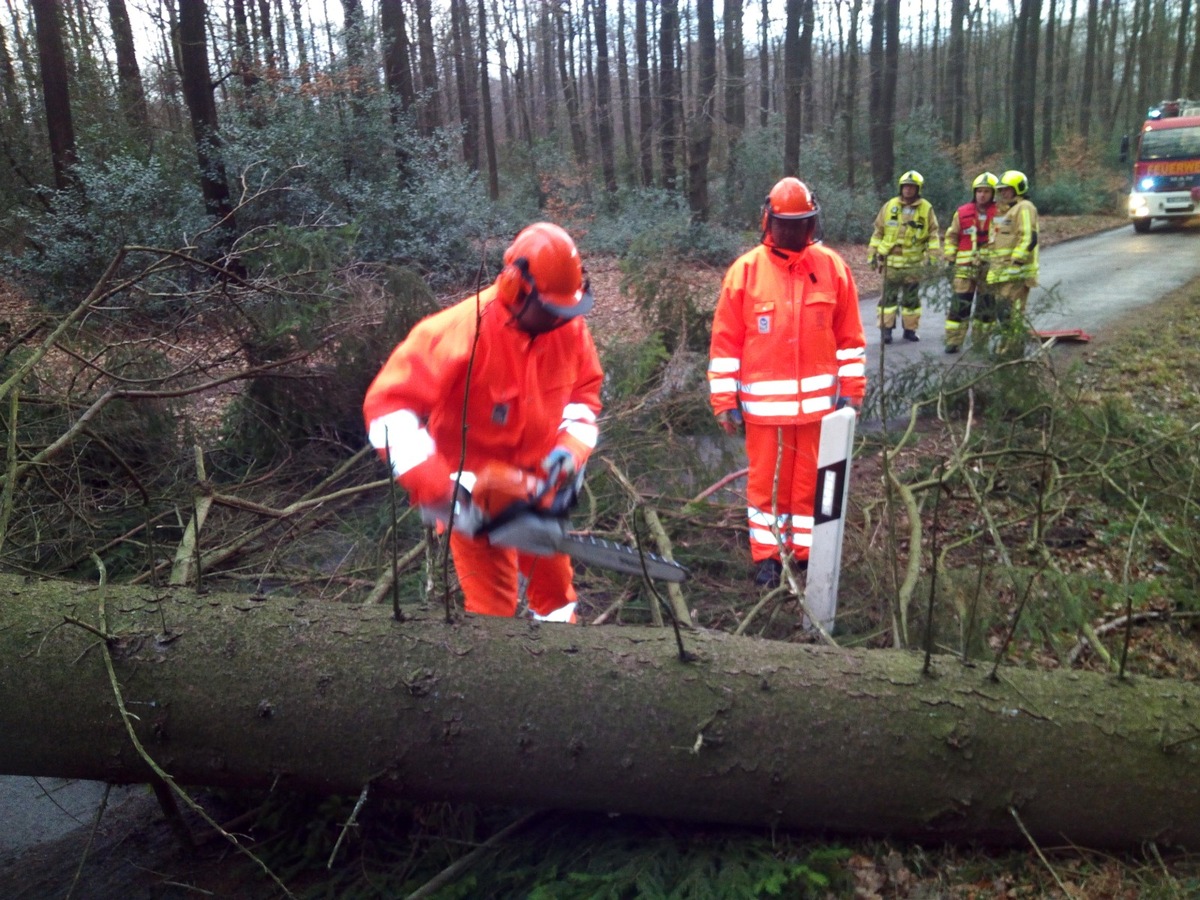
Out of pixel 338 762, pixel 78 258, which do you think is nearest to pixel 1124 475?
pixel 338 762

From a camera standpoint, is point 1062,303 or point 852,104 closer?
point 1062,303

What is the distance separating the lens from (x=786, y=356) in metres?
4.05

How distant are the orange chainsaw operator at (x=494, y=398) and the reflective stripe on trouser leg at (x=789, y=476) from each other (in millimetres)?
1315

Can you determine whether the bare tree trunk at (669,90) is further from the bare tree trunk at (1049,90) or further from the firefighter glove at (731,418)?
the bare tree trunk at (1049,90)

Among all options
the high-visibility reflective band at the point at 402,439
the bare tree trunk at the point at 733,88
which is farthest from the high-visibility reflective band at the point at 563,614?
the bare tree trunk at the point at 733,88

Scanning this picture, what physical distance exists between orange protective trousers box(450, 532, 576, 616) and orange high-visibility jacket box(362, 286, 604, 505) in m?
0.29

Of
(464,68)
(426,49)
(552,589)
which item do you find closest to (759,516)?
(552,589)

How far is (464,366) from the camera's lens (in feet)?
8.89

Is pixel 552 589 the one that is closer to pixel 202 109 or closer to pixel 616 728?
pixel 616 728

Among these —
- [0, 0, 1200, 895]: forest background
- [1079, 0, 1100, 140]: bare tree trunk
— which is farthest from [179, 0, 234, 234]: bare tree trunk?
[1079, 0, 1100, 140]: bare tree trunk

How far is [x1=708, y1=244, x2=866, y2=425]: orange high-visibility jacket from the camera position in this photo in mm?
4051

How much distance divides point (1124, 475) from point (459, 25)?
24.5 meters

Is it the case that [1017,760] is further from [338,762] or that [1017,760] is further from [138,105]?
[138,105]

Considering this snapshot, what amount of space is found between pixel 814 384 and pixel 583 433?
1516 mm
